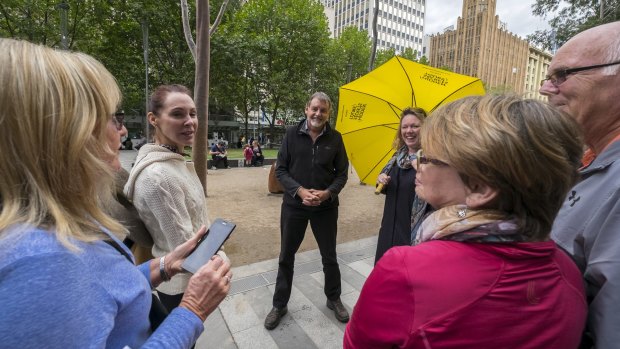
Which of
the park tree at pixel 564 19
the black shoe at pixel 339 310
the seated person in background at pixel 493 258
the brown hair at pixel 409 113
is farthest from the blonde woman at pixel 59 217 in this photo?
the park tree at pixel 564 19

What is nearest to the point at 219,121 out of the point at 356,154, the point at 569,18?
the point at 569,18

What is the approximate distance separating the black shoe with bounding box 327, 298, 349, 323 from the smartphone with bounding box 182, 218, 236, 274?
6.69ft

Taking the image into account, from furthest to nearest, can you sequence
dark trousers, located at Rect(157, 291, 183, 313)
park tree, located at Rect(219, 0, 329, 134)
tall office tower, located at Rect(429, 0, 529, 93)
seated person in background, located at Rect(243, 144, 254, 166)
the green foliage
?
tall office tower, located at Rect(429, 0, 529, 93), park tree, located at Rect(219, 0, 329, 134), the green foliage, seated person in background, located at Rect(243, 144, 254, 166), dark trousers, located at Rect(157, 291, 183, 313)

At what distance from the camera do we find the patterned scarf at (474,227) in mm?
859

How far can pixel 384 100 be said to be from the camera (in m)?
3.48

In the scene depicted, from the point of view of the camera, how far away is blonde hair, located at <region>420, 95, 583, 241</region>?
86 cm

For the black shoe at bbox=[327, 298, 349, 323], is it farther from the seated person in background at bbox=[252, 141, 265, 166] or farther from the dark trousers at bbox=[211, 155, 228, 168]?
the seated person in background at bbox=[252, 141, 265, 166]

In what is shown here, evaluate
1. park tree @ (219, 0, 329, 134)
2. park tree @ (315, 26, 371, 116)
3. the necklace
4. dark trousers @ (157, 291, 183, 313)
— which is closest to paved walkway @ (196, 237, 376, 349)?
dark trousers @ (157, 291, 183, 313)

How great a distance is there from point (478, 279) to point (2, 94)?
4.14 feet

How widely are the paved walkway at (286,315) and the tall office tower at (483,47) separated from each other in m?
74.1

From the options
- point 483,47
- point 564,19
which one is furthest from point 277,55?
point 483,47

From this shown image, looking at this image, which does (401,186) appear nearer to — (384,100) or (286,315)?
(384,100)

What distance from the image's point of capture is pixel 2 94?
732 millimetres

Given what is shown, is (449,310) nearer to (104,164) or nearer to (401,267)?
(401,267)
